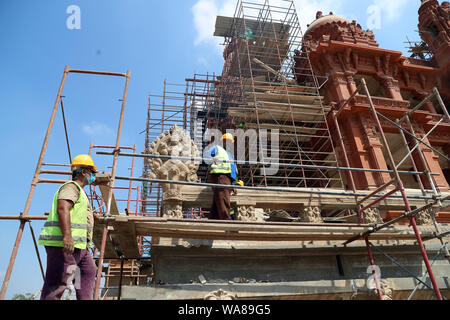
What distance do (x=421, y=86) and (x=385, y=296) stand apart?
59.2 ft

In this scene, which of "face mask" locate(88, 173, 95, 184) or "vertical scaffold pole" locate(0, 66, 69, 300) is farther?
"face mask" locate(88, 173, 95, 184)

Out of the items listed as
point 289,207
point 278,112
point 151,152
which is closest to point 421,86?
point 278,112

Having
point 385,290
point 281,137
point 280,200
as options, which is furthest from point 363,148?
point 385,290

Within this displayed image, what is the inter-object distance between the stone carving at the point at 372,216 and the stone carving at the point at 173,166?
3588 mm

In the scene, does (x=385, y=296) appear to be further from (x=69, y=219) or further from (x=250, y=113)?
(x=250, y=113)

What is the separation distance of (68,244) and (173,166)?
2.49 metres

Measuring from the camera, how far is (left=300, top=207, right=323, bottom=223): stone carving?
18.9ft

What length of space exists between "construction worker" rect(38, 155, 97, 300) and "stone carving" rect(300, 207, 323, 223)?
12.7ft

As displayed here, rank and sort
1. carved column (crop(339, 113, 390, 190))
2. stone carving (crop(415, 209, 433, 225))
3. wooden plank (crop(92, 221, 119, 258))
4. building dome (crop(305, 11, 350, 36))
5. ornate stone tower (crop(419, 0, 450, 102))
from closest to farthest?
wooden plank (crop(92, 221, 119, 258)) → stone carving (crop(415, 209, 433, 225)) → carved column (crop(339, 113, 390, 190)) → building dome (crop(305, 11, 350, 36)) → ornate stone tower (crop(419, 0, 450, 102))

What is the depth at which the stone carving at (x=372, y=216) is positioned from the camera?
20.1ft

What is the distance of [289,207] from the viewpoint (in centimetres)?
606

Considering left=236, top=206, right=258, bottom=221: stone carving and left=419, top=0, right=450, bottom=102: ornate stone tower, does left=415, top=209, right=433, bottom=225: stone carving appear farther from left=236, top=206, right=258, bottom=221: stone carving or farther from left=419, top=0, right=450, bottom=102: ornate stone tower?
left=419, top=0, right=450, bottom=102: ornate stone tower

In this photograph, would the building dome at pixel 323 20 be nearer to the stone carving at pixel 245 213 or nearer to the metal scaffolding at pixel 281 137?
the metal scaffolding at pixel 281 137

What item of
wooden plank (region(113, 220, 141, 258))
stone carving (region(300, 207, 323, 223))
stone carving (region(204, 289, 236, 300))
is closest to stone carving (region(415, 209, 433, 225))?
stone carving (region(300, 207, 323, 223))
